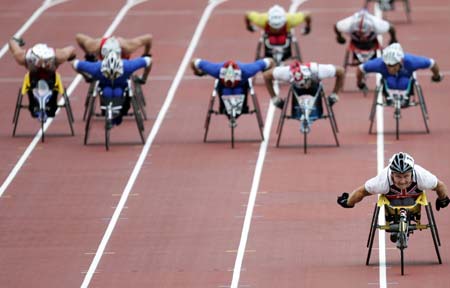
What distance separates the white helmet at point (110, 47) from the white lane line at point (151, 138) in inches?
61.4

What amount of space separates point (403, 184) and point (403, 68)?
9967 mm

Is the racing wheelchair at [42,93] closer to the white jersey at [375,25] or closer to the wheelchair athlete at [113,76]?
the wheelchair athlete at [113,76]

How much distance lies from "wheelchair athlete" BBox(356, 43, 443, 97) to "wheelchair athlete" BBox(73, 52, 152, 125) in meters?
3.96

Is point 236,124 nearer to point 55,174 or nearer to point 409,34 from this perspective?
point 55,174

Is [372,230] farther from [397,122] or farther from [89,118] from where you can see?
[89,118]

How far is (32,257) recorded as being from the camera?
84.7ft

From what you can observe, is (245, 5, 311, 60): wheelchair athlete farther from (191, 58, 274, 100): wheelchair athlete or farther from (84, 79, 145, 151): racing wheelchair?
(84, 79, 145, 151): racing wheelchair

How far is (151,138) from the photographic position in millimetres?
34375

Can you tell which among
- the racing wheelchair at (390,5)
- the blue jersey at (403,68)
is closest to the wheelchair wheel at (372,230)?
the blue jersey at (403,68)

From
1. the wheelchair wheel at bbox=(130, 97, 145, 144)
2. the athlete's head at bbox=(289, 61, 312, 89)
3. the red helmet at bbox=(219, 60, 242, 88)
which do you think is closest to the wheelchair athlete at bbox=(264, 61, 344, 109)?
the athlete's head at bbox=(289, 61, 312, 89)

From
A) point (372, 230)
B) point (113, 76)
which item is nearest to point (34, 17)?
point (113, 76)

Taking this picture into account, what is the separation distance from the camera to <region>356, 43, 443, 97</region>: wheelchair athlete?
33188 mm

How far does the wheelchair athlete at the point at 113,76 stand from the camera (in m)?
33.2

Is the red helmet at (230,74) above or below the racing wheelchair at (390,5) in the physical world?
above
